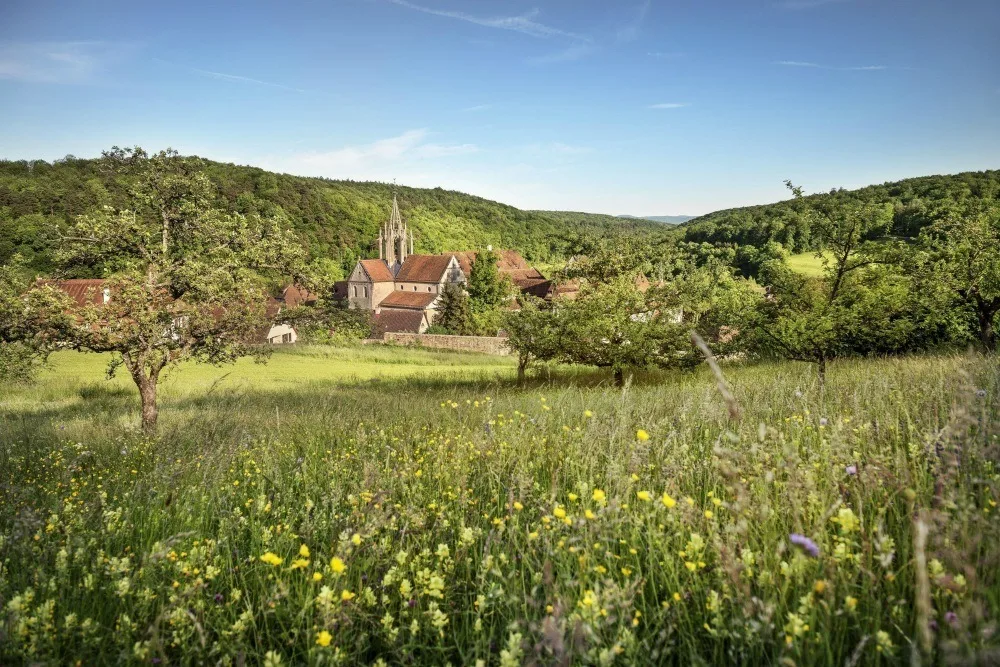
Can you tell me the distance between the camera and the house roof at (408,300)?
9006cm

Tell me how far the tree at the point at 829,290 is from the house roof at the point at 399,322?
52442 millimetres

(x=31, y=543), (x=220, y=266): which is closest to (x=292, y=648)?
(x=31, y=543)

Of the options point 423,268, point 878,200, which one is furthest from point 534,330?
point 423,268

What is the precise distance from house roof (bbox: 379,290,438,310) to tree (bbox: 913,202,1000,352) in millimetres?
76583

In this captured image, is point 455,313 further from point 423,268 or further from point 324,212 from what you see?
point 324,212

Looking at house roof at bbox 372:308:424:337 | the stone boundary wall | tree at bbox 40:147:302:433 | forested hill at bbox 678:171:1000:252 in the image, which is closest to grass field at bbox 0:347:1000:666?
tree at bbox 40:147:302:433

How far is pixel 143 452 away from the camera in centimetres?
574

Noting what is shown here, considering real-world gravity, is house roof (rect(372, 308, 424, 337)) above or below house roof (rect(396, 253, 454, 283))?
below

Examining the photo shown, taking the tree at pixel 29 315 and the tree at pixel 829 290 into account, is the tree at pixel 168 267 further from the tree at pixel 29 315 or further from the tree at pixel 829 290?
the tree at pixel 829 290

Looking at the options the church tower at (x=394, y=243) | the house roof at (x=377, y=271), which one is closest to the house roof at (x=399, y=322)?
the house roof at (x=377, y=271)

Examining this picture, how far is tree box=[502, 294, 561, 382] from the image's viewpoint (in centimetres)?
2064

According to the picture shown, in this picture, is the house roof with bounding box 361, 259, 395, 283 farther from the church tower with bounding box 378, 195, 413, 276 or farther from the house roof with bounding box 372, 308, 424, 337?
the house roof with bounding box 372, 308, 424, 337

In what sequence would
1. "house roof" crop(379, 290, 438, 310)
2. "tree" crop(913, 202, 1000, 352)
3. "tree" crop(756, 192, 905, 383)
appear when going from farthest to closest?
"house roof" crop(379, 290, 438, 310), "tree" crop(913, 202, 1000, 352), "tree" crop(756, 192, 905, 383)

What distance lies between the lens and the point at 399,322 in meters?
66.8
